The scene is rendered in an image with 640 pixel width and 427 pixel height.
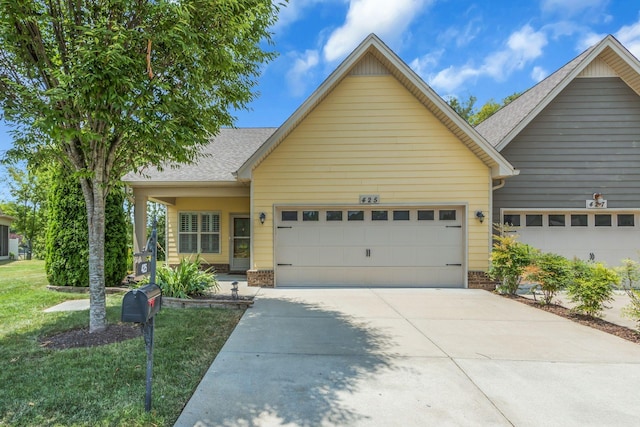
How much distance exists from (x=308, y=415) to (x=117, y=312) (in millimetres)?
4776

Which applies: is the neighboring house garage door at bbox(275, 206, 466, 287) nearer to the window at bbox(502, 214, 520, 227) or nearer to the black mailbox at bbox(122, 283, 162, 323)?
the window at bbox(502, 214, 520, 227)

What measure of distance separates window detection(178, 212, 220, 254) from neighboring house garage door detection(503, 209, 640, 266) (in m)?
9.59

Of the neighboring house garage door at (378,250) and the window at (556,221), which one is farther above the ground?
the window at (556,221)

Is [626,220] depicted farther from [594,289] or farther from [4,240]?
[4,240]

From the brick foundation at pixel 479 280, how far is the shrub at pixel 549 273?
1.60 meters

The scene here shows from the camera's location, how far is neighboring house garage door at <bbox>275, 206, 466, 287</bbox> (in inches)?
347

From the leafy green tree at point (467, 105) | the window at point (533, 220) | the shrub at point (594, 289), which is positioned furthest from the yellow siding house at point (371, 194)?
the leafy green tree at point (467, 105)

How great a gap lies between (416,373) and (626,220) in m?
9.64

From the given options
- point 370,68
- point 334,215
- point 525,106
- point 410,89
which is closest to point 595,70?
point 525,106

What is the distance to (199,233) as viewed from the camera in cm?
1171

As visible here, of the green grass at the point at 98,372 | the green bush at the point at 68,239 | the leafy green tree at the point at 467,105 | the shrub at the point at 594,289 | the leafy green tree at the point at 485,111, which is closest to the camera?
the green grass at the point at 98,372

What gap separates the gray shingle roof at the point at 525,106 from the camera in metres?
9.01

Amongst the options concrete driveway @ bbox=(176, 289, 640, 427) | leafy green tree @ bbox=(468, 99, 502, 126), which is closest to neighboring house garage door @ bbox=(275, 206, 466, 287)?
concrete driveway @ bbox=(176, 289, 640, 427)

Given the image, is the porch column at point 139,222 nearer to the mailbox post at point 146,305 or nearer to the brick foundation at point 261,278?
the brick foundation at point 261,278
